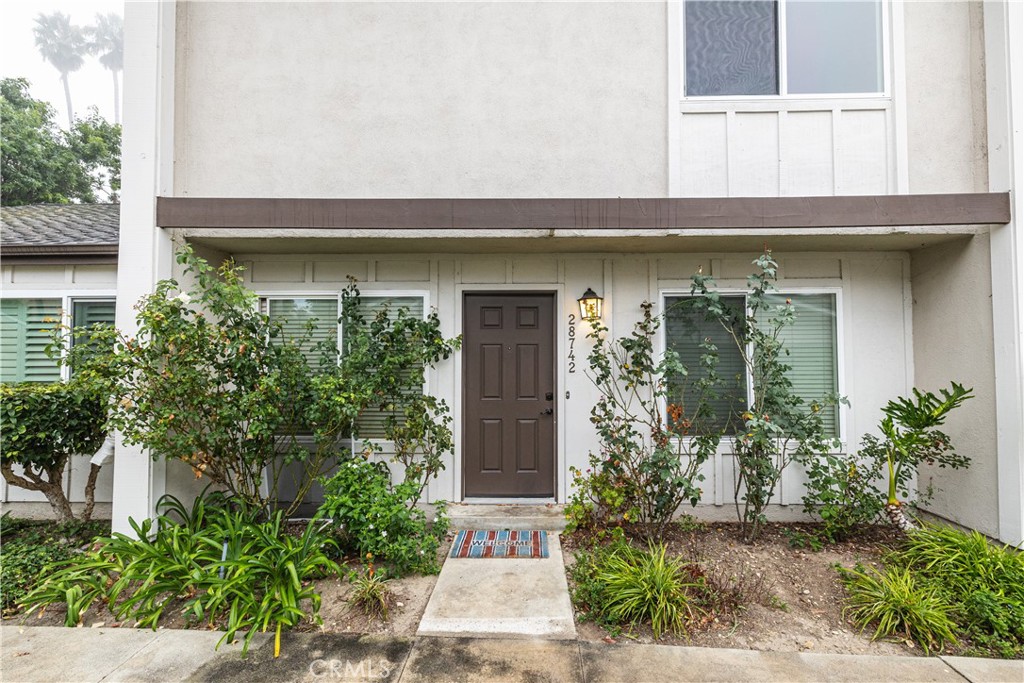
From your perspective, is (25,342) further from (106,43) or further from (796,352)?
(106,43)

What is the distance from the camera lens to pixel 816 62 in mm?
4371

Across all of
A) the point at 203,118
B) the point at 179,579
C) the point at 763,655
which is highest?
the point at 203,118

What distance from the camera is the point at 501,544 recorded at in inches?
160

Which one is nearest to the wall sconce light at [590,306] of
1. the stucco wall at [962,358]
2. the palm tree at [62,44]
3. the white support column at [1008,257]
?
the stucco wall at [962,358]

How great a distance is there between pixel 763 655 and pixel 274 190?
5334 millimetres

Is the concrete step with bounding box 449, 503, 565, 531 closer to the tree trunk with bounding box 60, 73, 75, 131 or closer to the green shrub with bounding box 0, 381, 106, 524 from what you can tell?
the green shrub with bounding box 0, 381, 106, 524

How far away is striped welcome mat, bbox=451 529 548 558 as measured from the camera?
12.8 feet

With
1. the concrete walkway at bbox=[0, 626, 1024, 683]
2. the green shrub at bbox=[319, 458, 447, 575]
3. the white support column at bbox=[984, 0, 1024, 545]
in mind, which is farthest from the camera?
the white support column at bbox=[984, 0, 1024, 545]

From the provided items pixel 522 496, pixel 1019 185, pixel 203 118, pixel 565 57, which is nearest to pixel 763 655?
pixel 522 496

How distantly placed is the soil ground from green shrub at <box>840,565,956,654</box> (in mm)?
82

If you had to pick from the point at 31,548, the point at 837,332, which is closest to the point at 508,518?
the point at 837,332

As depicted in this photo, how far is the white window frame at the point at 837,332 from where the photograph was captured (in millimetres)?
4574

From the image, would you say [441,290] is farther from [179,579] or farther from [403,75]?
[179,579]

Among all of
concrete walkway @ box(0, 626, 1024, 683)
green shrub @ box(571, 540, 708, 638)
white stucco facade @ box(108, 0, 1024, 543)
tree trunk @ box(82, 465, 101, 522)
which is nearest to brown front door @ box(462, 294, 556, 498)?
white stucco facade @ box(108, 0, 1024, 543)
